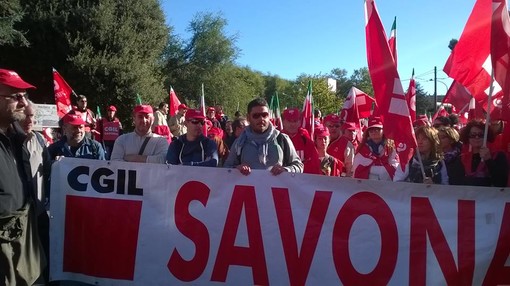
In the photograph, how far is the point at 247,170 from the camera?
14.4 feet

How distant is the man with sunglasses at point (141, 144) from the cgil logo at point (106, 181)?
3.01ft

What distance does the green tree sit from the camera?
886 inches

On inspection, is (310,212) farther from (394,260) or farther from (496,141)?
(496,141)

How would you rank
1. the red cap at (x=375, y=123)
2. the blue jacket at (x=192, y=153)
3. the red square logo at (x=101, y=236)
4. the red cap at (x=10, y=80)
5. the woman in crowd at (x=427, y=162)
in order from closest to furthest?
1. the red cap at (x=10, y=80)
2. the red square logo at (x=101, y=236)
3. the woman in crowd at (x=427, y=162)
4. the blue jacket at (x=192, y=153)
5. the red cap at (x=375, y=123)

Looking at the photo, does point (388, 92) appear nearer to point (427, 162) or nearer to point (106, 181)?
point (427, 162)

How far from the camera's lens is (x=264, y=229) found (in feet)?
14.3

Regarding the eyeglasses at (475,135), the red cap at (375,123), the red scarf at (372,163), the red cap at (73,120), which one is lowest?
the red scarf at (372,163)

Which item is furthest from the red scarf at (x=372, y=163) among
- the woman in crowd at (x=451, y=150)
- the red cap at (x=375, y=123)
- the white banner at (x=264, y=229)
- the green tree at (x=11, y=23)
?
the green tree at (x=11, y=23)

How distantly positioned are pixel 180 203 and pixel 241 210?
0.57 meters

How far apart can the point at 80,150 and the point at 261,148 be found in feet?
7.57

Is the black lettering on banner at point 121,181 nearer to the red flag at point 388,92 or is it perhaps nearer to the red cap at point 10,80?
the red cap at point 10,80

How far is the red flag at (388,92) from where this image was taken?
4.45 metres

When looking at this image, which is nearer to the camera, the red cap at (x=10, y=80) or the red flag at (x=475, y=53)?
the red cap at (x=10, y=80)

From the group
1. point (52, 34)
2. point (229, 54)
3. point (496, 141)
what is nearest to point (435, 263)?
point (496, 141)
